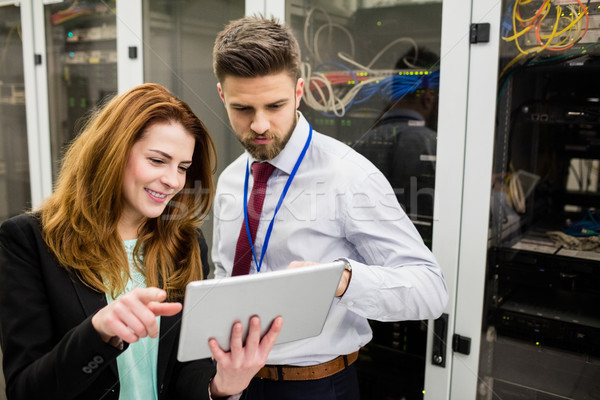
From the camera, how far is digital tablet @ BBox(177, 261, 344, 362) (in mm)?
911

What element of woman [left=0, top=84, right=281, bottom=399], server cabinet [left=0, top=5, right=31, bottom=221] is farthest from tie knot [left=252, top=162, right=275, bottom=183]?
server cabinet [left=0, top=5, right=31, bottom=221]

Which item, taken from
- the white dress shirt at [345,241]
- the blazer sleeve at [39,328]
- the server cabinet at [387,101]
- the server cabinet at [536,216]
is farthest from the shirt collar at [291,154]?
the blazer sleeve at [39,328]

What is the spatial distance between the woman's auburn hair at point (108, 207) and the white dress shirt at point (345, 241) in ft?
0.98

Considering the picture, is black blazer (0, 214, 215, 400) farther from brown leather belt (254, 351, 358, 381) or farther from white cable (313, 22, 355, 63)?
white cable (313, 22, 355, 63)

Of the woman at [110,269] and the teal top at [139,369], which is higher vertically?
the woman at [110,269]

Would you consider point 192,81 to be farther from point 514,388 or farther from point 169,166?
point 514,388

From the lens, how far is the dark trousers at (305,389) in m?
1.42

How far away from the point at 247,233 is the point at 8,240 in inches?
24.2

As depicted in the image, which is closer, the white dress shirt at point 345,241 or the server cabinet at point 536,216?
the white dress shirt at point 345,241

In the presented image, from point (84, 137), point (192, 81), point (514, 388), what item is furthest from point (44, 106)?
point (514, 388)

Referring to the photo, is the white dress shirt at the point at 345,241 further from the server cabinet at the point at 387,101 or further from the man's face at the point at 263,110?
the server cabinet at the point at 387,101

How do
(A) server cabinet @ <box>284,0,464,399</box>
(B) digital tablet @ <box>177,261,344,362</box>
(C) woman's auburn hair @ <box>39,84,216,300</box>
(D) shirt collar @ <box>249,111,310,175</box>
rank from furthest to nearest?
(A) server cabinet @ <box>284,0,464,399</box>
(D) shirt collar @ <box>249,111,310,175</box>
(C) woman's auburn hair @ <box>39,84,216,300</box>
(B) digital tablet @ <box>177,261,344,362</box>

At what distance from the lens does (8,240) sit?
1096 millimetres

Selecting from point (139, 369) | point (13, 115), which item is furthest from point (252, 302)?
point (13, 115)
